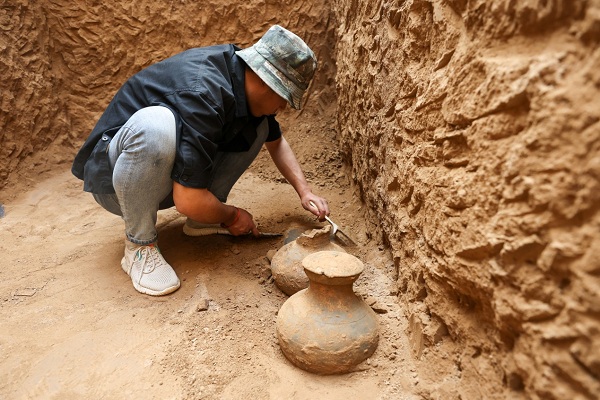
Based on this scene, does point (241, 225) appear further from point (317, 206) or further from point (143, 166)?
point (143, 166)

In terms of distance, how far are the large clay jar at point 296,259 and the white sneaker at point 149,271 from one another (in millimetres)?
459

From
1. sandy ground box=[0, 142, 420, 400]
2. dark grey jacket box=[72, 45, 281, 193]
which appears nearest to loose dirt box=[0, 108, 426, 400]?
sandy ground box=[0, 142, 420, 400]

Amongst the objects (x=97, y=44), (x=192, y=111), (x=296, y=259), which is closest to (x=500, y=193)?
(x=296, y=259)

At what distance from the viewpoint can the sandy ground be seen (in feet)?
4.62

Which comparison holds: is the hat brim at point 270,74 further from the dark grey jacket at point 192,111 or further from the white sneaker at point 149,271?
the white sneaker at point 149,271

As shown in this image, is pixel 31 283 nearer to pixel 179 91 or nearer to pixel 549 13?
pixel 179 91

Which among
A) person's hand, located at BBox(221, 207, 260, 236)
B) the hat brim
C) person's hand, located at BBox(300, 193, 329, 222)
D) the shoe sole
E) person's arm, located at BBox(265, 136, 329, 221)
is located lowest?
the shoe sole

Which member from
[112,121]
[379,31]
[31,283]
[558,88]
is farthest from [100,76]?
[558,88]

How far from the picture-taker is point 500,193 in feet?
3.37

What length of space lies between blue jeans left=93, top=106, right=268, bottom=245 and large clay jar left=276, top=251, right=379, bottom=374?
74cm

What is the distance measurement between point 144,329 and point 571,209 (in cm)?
147

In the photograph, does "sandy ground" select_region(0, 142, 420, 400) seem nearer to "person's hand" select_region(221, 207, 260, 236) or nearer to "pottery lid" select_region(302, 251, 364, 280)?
"person's hand" select_region(221, 207, 260, 236)

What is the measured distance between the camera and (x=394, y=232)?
1.78m

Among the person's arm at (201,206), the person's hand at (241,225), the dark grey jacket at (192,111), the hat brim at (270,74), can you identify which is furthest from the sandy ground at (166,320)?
→ the hat brim at (270,74)
